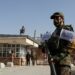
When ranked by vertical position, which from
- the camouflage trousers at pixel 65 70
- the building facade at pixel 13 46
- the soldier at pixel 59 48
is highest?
the building facade at pixel 13 46

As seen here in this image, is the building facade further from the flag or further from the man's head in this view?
the flag

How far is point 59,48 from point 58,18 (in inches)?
19.1

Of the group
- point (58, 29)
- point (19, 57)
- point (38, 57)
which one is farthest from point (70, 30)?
point (19, 57)

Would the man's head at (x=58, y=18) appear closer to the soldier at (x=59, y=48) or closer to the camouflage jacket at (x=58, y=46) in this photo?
the soldier at (x=59, y=48)

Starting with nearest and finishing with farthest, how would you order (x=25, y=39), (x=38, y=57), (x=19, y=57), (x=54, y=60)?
(x=38, y=57)
(x=54, y=60)
(x=19, y=57)
(x=25, y=39)

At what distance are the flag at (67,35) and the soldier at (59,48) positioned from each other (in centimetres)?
11

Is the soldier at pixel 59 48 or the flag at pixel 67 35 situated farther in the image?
the soldier at pixel 59 48

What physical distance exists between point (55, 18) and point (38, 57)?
0.93 meters

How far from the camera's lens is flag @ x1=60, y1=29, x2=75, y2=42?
6.10m

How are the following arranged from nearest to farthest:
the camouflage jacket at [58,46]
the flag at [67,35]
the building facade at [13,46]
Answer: the flag at [67,35], the camouflage jacket at [58,46], the building facade at [13,46]

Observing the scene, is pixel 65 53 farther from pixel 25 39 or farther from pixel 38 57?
pixel 25 39

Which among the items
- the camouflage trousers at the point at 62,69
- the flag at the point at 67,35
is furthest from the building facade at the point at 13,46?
the flag at the point at 67,35

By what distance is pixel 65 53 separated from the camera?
254 inches

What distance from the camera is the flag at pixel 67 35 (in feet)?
20.0
